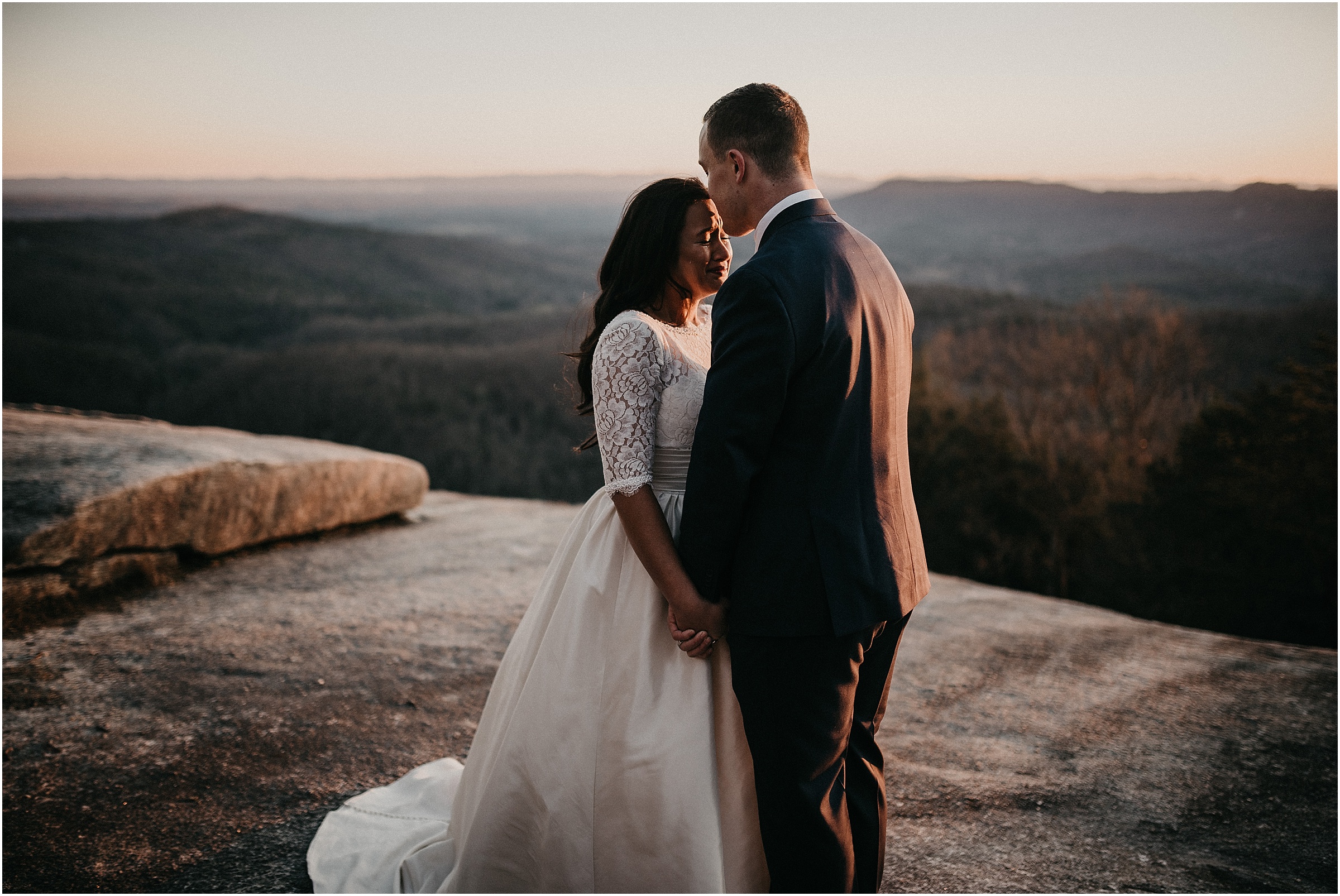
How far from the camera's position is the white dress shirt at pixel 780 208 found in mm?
1919

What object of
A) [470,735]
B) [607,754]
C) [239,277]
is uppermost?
[239,277]

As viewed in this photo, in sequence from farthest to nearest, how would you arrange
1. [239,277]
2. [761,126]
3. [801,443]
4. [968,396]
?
[239,277] → [968,396] → [761,126] → [801,443]

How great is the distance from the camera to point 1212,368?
22734 mm

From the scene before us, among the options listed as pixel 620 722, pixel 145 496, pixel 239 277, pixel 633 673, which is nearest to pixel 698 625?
pixel 633 673

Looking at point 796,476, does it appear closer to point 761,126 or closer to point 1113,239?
point 761,126

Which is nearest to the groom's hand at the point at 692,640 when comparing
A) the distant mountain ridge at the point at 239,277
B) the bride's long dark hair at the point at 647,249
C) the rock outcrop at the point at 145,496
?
the bride's long dark hair at the point at 647,249

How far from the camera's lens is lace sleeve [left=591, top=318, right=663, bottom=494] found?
6.53 ft

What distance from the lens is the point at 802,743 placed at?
6.02ft

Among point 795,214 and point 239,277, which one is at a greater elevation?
point 239,277

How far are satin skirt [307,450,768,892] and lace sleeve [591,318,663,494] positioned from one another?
0.51 ft

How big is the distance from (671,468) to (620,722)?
67 centimetres

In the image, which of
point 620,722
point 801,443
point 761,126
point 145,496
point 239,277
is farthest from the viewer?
point 239,277

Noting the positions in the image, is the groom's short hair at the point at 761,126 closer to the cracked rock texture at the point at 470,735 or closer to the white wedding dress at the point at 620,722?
the white wedding dress at the point at 620,722

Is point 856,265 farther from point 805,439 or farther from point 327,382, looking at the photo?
point 327,382
